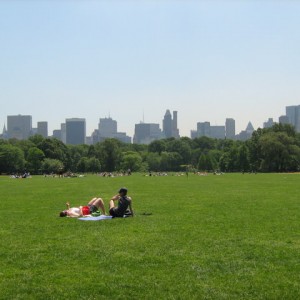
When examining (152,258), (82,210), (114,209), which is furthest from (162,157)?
(152,258)

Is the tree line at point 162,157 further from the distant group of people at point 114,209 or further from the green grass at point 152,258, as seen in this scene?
the green grass at point 152,258

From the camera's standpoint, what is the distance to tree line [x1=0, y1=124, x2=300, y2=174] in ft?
360

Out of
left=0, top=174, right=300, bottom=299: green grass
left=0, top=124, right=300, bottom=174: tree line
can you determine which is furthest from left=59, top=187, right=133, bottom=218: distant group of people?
left=0, top=124, right=300, bottom=174: tree line

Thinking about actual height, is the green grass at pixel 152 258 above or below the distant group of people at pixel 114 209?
below

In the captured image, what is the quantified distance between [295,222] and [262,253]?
503 centimetres

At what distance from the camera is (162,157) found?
547ft

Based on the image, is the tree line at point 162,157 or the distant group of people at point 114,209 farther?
the tree line at point 162,157

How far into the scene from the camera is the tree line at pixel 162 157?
360ft

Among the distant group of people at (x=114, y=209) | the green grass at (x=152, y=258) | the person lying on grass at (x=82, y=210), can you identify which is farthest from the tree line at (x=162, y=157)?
the green grass at (x=152, y=258)

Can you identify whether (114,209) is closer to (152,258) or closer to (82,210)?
(82,210)

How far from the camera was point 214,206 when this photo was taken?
784 inches

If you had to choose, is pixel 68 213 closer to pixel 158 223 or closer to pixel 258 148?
pixel 158 223

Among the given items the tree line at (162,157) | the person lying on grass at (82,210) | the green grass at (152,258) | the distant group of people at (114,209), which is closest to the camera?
Result: the green grass at (152,258)

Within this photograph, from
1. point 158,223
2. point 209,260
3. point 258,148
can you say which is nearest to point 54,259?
point 209,260
